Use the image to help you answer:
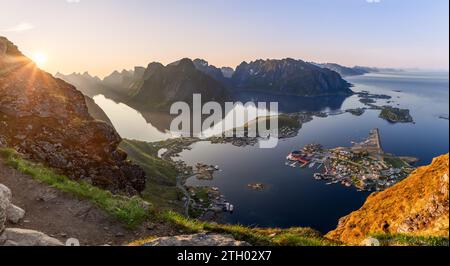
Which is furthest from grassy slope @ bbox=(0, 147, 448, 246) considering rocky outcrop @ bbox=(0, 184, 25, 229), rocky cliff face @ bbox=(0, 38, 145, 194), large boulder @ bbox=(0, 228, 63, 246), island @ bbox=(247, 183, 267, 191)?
island @ bbox=(247, 183, 267, 191)

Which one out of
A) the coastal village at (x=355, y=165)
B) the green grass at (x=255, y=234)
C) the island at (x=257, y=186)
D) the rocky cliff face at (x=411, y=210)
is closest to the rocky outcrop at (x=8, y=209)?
the green grass at (x=255, y=234)

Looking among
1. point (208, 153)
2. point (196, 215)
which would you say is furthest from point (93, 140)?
point (208, 153)

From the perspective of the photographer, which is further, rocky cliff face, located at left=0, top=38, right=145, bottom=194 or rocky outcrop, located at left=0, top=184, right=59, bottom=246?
rocky cliff face, located at left=0, top=38, right=145, bottom=194

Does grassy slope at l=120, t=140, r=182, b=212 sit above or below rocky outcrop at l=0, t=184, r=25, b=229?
below

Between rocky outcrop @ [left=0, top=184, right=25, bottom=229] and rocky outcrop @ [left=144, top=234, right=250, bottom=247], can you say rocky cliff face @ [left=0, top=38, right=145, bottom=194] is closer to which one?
rocky outcrop @ [left=0, top=184, right=25, bottom=229]

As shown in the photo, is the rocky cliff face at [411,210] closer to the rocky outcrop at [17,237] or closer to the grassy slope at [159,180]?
the rocky outcrop at [17,237]
